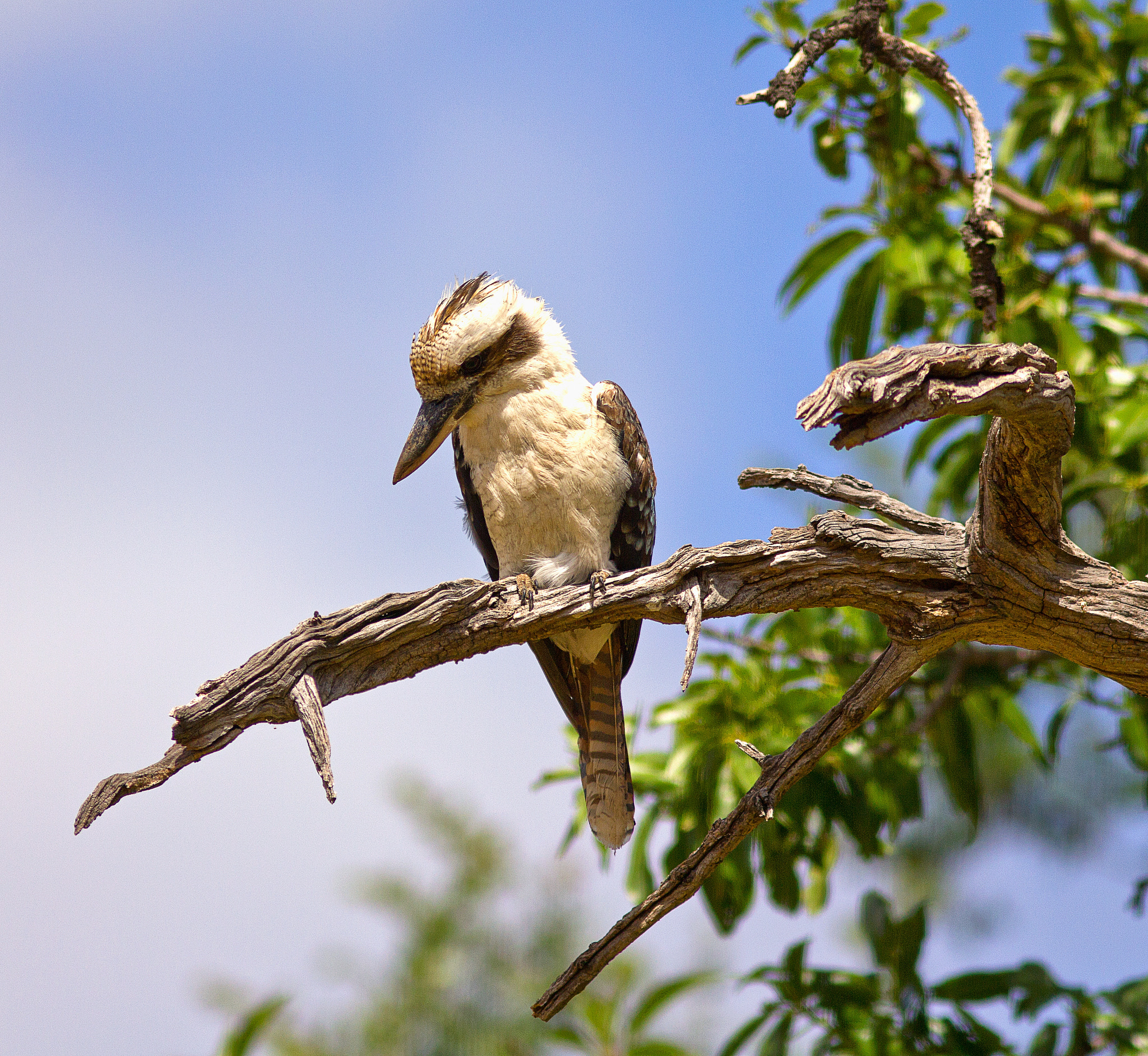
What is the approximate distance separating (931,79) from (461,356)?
1.80 m

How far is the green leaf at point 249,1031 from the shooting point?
409cm

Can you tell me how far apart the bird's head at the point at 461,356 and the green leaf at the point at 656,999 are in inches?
86.9

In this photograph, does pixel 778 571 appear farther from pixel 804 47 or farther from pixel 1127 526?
pixel 1127 526

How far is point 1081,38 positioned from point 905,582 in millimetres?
3031

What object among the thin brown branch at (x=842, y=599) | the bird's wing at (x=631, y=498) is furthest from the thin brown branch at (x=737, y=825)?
the bird's wing at (x=631, y=498)

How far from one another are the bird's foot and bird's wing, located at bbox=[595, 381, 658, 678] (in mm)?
396

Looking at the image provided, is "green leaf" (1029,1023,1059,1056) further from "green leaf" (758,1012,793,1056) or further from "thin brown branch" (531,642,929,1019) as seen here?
"thin brown branch" (531,642,929,1019)

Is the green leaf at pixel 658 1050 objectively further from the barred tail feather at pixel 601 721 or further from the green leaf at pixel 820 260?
the green leaf at pixel 820 260

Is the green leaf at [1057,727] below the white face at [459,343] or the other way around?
below

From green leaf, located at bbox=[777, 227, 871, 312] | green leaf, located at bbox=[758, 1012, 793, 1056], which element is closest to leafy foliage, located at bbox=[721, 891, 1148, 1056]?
Answer: green leaf, located at bbox=[758, 1012, 793, 1056]

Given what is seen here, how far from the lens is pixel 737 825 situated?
2.33 meters

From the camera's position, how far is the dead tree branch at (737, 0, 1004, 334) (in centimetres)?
295

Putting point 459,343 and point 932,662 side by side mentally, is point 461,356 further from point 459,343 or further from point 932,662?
point 932,662

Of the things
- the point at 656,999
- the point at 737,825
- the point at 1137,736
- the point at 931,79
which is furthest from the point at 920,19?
the point at 656,999
